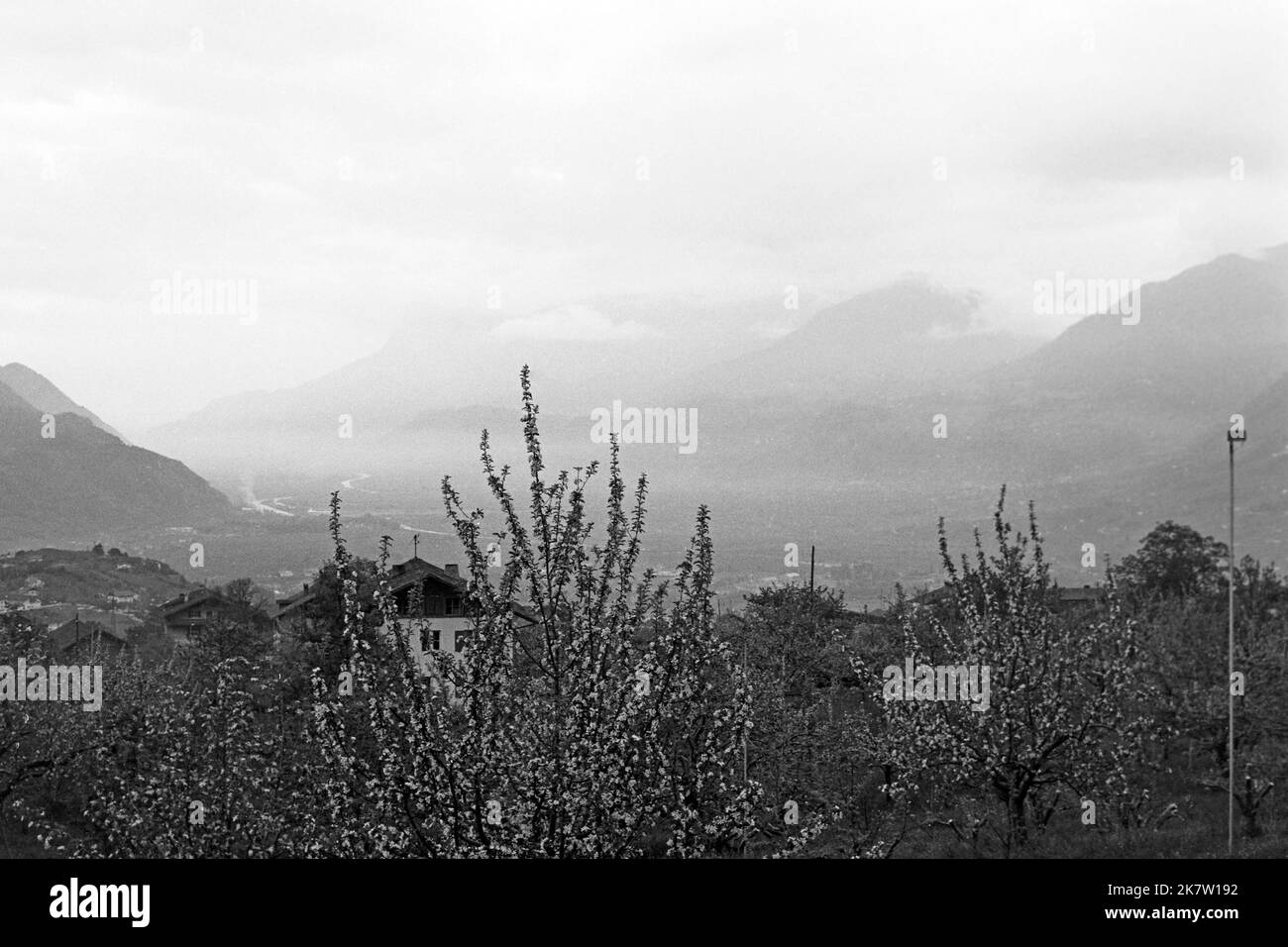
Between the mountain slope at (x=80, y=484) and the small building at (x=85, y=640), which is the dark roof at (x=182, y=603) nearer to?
the small building at (x=85, y=640)

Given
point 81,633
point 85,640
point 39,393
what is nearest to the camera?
point 85,640

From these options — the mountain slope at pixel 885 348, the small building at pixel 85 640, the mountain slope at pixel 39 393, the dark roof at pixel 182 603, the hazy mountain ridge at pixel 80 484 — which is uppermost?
the mountain slope at pixel 885 348

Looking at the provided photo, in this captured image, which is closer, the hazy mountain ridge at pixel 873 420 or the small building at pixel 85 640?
the hazy mountain ridge at pixel 873 420

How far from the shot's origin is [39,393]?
47344mm

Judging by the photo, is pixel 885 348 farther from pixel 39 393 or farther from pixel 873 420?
pixel 39 393

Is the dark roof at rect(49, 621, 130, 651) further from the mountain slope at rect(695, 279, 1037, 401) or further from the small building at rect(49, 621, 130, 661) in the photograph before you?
the mountain slope at rect(695, 279, 1037, 401)

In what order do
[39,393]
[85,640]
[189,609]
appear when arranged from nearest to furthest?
[85,640] → [189,609] → [39,393]

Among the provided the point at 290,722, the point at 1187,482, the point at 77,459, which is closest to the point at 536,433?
the point at 290,722

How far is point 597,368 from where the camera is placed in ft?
115

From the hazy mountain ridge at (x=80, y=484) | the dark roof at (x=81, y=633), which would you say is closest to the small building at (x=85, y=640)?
the dark roof at (x=81, y=633)

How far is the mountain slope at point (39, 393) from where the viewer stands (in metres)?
44.7

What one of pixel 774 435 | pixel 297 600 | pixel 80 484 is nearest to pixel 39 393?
pixel 80 484
